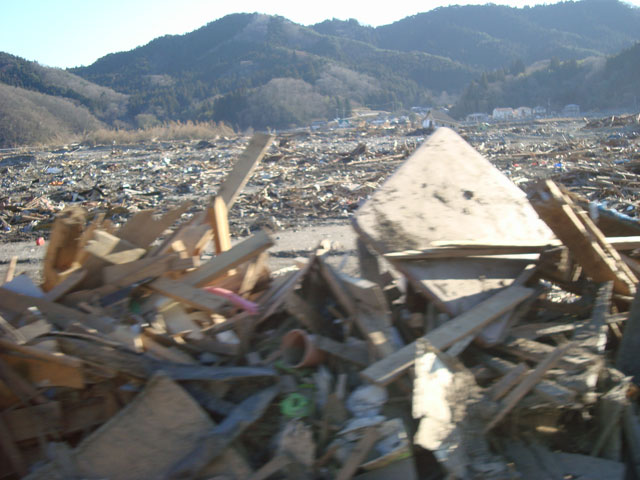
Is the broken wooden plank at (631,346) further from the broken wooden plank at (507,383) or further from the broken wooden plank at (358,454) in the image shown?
the broken wooden plank at (358,454)

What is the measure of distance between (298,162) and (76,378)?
10985mm

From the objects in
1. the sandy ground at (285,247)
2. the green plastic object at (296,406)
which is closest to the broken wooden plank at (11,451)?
the green plastic object at (296,406)

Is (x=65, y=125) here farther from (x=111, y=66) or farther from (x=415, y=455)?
(x=111, y=66)

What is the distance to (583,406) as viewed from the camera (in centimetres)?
192

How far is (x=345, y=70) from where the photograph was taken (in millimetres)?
67500

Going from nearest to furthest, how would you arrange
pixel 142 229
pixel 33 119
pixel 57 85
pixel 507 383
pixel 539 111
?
pixel 507 383, pixel 142 229, pixel 33 119, pixel 539 111, pixel 57 85

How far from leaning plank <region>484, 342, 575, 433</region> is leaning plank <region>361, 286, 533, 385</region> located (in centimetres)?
30

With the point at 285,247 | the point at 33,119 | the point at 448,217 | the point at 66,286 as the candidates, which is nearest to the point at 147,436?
the point at 66,286

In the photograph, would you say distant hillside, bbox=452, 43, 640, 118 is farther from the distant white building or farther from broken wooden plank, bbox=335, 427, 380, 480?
broken wooden plank, bbox=335, 427, 380, 480

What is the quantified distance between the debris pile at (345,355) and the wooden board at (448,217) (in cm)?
1

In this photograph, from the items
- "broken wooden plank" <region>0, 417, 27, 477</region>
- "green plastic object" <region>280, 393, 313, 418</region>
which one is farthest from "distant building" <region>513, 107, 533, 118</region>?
"broken wooden plank" <region>0, 417, 27, 477</region>

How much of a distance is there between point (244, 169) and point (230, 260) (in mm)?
1023

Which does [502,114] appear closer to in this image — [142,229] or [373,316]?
[142,229]

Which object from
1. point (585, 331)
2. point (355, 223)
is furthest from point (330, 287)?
point (585, 331)
